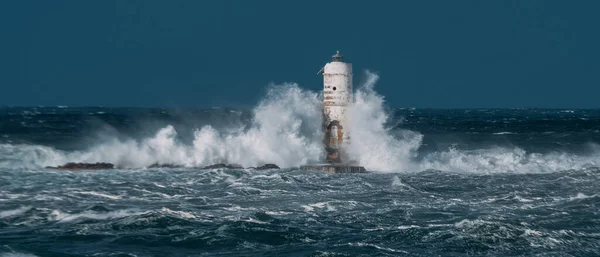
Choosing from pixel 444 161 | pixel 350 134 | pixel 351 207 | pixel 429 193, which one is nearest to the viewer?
pixel 351 207

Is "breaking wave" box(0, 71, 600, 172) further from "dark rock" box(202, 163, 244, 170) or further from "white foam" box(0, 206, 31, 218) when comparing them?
"white foam" box(0, 206, 31, 218)

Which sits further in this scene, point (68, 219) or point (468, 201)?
point (468, 201)

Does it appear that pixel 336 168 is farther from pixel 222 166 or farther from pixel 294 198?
pixel 294 198

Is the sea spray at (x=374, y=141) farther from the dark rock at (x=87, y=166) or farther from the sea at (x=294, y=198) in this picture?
the dark rock at (x=87, y=166)

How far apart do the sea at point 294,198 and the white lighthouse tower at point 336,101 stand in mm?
415

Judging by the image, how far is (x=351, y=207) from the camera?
23375 millimetres

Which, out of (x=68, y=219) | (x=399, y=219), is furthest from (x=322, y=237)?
(x=68, y=219)

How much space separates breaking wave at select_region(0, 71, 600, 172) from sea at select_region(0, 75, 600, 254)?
2.2 inches

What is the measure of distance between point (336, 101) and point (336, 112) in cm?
45

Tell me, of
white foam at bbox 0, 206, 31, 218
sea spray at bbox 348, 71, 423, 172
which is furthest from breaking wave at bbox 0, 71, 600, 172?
white foam at bbox 0, 206, 31, 218

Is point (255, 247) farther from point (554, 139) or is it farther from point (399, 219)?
point (554, 139)

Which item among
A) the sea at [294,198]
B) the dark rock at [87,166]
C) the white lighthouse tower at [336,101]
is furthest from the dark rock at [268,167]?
the dark rock at [87,166]

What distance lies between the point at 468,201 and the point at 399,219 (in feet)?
13.0

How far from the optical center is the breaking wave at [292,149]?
35656 mm
